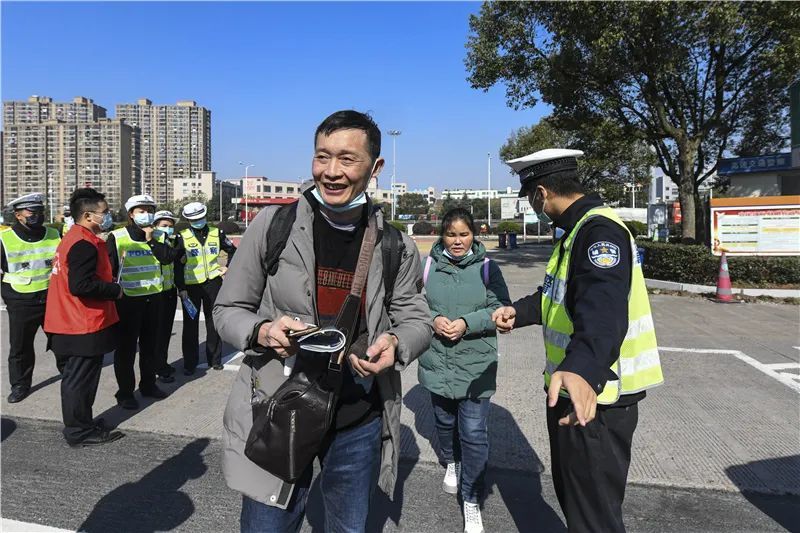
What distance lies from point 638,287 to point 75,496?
134 inches

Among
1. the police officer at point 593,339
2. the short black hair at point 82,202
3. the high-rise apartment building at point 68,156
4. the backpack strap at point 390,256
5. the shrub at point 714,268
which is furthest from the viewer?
the high-rise apartment building at point 68,156

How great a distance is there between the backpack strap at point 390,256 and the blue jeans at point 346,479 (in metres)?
0.50

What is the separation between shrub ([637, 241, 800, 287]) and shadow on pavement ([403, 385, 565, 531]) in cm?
901

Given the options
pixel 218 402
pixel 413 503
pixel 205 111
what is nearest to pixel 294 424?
pixel 413 503

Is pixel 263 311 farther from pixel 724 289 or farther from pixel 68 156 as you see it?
pixel 68 156

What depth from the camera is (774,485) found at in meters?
3.32

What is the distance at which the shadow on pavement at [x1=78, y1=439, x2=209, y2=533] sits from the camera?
2.94m

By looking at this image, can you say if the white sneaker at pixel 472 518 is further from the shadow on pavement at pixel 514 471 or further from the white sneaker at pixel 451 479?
the white sneaker at pixel 451 479

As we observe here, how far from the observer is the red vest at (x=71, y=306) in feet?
13.2

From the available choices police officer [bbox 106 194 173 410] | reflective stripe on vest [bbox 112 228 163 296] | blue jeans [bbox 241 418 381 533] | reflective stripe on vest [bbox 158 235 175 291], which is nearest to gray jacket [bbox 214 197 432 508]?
blue jeans [bbox 241 418 381 533]

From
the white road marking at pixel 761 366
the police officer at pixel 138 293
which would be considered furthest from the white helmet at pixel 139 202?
the white road marking at pixel 761 366

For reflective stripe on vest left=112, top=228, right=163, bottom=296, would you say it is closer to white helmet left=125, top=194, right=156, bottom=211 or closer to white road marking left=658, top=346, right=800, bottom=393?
white helmet left=125, top=194, right=156, bottom=211

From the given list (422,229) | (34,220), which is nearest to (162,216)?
(34,220)

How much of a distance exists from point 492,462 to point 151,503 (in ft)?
7.18
